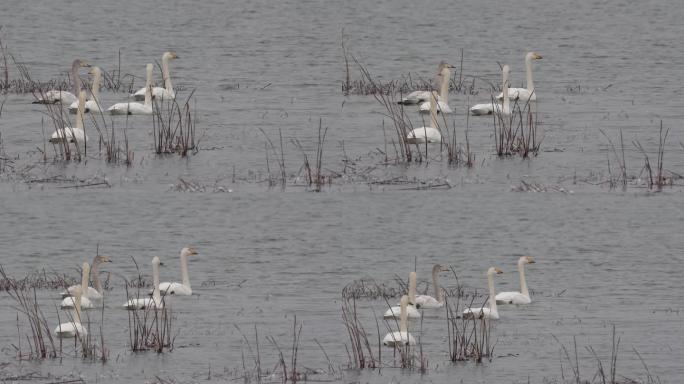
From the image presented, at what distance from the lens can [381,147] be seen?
31.3 meters

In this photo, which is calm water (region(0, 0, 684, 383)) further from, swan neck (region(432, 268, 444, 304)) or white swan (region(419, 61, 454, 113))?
swan neck (region(432, 268, 444, 304))

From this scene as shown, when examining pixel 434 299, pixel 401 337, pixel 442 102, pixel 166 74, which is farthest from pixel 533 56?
pixel 401 337

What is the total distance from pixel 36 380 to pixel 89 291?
18.9ft

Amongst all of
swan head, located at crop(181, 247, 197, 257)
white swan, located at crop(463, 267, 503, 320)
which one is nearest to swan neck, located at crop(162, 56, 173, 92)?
swan head, located at crop(181, 247, 197, 257)

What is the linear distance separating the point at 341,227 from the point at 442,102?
7.67m

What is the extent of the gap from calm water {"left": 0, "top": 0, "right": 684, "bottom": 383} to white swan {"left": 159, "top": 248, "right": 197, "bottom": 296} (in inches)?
8.3

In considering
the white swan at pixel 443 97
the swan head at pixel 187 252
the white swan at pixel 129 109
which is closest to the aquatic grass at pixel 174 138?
the white swan at pixel 129 109

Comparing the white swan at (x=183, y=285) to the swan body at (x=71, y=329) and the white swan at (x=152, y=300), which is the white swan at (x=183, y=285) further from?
the swan body at (x=71, y=329)

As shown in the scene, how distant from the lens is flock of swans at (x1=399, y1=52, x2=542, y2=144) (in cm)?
3073

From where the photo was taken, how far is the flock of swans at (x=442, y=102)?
30734 mm

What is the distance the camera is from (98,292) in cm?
2438

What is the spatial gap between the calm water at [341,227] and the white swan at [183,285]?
211 mm

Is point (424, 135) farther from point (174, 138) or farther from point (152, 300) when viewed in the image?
point (152, 300)

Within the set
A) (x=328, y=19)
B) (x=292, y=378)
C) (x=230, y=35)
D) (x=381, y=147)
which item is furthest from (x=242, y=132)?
(x=328, y=19)
